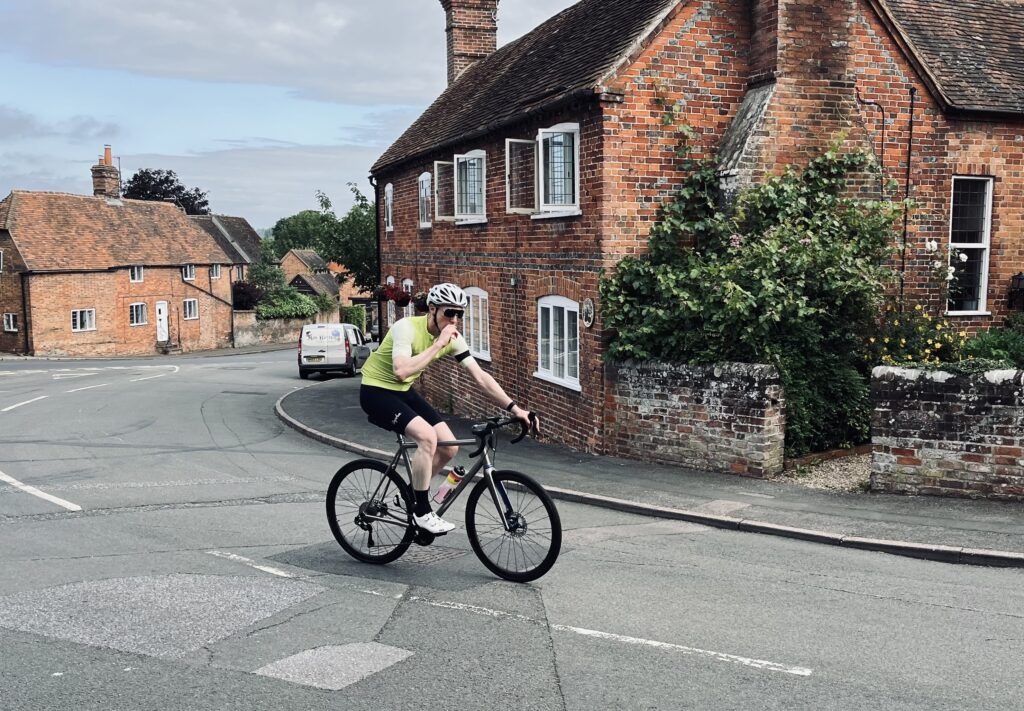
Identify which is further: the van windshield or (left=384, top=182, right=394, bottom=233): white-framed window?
the van windshield

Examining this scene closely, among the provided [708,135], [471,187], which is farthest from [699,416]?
[471,187]

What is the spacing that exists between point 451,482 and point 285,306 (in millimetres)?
55312

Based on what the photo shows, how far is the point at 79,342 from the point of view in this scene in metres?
45.9

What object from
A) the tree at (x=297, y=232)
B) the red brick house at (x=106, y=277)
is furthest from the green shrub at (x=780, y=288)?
the tree at (x=297, y=232)

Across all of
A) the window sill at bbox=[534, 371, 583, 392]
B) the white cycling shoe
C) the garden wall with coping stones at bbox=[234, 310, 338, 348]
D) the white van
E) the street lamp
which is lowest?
the garden wall with coping stones at bbox=[234, 310, 338, 348]

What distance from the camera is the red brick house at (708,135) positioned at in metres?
12.4

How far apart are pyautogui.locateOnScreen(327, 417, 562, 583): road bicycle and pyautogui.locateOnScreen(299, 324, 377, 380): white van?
22.8 m

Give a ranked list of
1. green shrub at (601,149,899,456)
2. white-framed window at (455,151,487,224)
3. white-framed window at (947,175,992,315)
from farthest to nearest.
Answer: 1. white-framed window at (455,151,487,224)
2. white-framed window at (947,175,992,315)
3. green shrub at (601,149,899,456)

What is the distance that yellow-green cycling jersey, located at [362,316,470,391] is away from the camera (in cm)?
659

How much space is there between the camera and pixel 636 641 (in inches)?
218

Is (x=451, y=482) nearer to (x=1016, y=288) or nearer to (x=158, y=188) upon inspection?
(x=1016, y=288)

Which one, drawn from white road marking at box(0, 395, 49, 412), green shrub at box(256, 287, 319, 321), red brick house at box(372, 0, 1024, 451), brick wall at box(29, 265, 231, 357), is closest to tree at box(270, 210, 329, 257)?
green shrub at box(256, 287, 319, 321)

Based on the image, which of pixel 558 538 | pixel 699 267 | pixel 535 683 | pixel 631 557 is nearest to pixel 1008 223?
pixel 699 267

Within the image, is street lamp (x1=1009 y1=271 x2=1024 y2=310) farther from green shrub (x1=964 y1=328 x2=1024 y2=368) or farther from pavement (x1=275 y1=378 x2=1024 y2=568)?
pavement (x1=275 y1=378 x2=1024 y2=568)
